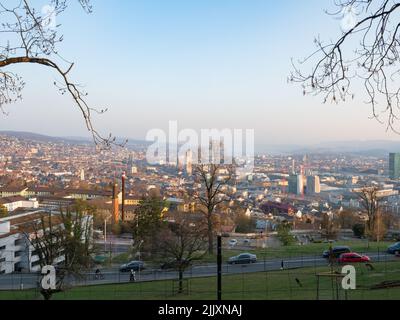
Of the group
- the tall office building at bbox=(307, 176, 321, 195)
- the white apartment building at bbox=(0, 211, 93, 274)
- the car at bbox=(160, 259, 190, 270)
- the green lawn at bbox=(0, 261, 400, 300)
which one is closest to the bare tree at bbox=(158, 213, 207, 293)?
the car at bbox=(160, 259, 190, 270)

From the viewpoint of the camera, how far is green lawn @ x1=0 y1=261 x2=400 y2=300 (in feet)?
30.3

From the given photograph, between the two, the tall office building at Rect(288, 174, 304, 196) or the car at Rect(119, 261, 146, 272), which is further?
the tall office building at Rect(288, 174, 304, 196)

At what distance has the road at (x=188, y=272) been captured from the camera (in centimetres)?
1370

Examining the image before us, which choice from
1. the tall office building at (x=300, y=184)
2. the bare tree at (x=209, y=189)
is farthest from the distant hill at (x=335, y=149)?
the bare tree at (x=209, y=189)

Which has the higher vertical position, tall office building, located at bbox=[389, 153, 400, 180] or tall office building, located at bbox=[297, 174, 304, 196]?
tall office building, located at bbox=[389, 153, 400, 180]

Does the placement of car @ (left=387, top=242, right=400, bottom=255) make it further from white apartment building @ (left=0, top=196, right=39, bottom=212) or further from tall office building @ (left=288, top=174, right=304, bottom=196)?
tall office building @ (left=288, top=174, right=304, bottom=196)

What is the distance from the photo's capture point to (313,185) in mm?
51844

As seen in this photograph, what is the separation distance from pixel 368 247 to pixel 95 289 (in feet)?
37.0

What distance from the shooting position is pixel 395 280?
10328 millimetres

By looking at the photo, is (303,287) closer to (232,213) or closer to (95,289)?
(95,289)

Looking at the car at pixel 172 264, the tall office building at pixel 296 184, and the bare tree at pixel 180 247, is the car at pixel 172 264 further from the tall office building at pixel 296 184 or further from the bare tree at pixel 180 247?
the tall office building at pixel 296 184

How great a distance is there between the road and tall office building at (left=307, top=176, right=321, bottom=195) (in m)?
35.4

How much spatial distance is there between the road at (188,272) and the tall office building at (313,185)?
3537 cm
